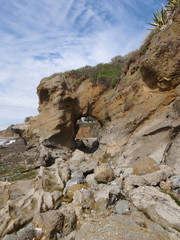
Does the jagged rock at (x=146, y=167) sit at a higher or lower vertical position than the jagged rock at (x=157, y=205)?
higher

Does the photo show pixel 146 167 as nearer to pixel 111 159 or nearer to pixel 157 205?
pixel 157 205

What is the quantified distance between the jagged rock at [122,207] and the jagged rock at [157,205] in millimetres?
257

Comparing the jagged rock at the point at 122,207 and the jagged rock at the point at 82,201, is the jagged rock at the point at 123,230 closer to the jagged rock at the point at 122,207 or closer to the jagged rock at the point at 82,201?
the jagged rock at the point at 122,207

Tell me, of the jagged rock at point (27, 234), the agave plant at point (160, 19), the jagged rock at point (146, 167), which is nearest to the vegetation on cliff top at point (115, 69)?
the agave plant at point (160, 19)

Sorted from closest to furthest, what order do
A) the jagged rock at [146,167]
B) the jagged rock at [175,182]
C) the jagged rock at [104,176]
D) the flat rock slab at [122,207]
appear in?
the flat rock slab at [122,207]
the jagged rock at [175,182]
the jagged rock at [146,167]
the jagged rock at [104,176]

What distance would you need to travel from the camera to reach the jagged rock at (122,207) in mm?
4143

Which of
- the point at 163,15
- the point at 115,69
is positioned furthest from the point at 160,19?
the point at 115,69

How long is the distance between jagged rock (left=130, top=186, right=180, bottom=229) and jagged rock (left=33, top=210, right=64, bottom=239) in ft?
7.06

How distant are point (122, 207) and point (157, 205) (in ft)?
3.07

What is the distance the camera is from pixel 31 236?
336 cm

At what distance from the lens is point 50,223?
360 cm

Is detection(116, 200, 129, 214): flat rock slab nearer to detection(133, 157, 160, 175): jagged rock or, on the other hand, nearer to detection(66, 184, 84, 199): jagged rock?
detection(133, 157, 160, 175): jagged rock

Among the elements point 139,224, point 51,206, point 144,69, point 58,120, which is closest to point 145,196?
point 139,224

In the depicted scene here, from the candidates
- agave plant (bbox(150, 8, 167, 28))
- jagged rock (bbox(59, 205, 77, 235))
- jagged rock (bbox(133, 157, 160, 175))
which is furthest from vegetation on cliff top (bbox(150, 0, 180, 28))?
jagged rock (bbox(59, 205, 77, 235))
